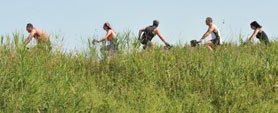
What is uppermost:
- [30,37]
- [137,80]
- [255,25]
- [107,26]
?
[255,25]

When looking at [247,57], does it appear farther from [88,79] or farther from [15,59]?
[15,59]

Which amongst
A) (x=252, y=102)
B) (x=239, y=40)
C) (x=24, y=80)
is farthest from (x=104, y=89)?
(x=239, y=40)

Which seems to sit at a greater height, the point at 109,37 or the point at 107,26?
the point at 107,26

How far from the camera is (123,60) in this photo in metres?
11.3

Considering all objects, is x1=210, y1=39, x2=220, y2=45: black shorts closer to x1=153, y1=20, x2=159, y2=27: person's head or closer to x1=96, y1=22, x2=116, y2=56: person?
x1=153, y1=20, x2=159, y2=27: person's head

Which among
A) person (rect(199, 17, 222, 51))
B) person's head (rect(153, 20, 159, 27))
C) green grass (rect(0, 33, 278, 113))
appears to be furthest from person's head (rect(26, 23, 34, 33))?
person (rect(199, 17, 222, 51))

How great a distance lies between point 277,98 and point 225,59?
1229mm

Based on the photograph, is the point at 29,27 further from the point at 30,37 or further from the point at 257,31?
the point at 257,31

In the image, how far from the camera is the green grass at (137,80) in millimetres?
8875

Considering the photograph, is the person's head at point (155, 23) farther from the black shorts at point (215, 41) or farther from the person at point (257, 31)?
the person at point (257, 31)

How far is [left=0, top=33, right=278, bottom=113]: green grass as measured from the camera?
29.1ft

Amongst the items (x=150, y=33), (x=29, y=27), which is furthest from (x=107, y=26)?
(x=29, y=27)

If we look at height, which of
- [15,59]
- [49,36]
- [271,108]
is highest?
[49,36]

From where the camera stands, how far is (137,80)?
10.7 metres
